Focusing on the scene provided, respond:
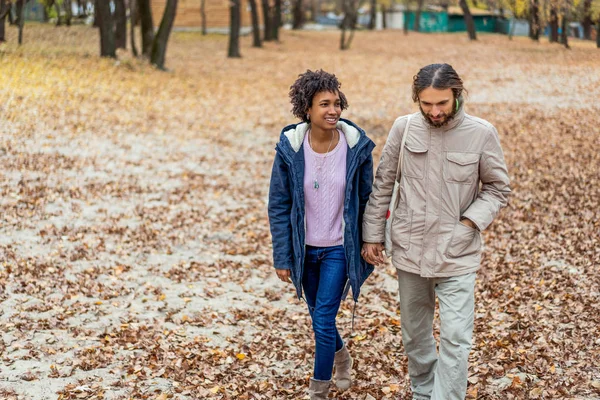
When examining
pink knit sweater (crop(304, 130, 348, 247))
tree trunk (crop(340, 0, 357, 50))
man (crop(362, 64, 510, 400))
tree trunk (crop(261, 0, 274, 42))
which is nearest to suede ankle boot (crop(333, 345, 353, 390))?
man (crop(362, 64, 510, 400))

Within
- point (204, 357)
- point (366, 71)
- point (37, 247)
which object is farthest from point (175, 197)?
point (366, 71)

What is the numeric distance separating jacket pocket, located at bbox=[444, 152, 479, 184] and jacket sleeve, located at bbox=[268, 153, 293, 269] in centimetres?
98

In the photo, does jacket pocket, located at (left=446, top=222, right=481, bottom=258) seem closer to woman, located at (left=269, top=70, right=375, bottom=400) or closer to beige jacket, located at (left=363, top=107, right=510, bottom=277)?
beige jacket, located at (left=363, top=107, right=510, bottom=277)

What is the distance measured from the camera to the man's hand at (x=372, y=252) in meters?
4.54

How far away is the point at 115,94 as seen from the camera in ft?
62.8

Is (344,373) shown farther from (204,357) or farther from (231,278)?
(231,278)

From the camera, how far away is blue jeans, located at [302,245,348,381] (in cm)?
460

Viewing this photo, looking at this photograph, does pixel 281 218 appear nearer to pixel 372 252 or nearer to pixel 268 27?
pixel 372 252

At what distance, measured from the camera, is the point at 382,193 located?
4.47 metres

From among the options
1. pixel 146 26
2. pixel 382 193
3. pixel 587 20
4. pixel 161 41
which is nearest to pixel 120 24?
pixel 146 26

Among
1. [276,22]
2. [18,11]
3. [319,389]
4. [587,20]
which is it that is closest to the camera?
[319,389]

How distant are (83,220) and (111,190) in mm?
1626

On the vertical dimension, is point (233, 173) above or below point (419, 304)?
below

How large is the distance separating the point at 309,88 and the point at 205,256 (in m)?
4.95
